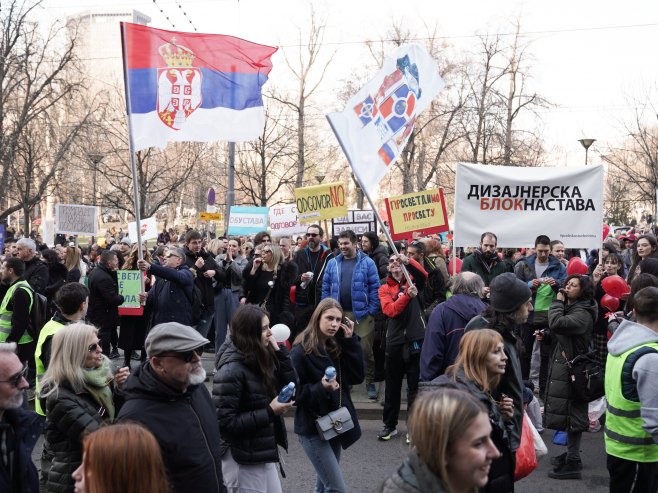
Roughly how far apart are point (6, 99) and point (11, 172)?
2.60 metres

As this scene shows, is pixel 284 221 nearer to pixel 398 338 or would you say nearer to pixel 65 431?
pixel 398 338

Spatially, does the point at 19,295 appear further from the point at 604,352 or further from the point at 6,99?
the point at 6,99

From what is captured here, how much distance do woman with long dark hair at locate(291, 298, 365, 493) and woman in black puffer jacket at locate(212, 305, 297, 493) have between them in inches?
20.5

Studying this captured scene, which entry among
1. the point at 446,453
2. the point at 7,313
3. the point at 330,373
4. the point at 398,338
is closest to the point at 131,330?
the point at 7,313

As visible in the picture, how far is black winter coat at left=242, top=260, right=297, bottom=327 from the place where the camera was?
389 inches

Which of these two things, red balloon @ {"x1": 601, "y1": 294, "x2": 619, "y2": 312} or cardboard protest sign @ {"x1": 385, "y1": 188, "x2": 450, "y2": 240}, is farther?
cardboard protest sign @ {"x1": 385, "y1": 188, "x2": 450, "y2": 240}

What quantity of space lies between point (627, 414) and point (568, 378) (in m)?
2.16

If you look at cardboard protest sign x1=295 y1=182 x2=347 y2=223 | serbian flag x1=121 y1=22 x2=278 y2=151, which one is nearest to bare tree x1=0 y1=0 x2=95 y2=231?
cardboard protest sign x1=295 y1=182 x2=347 y2=223

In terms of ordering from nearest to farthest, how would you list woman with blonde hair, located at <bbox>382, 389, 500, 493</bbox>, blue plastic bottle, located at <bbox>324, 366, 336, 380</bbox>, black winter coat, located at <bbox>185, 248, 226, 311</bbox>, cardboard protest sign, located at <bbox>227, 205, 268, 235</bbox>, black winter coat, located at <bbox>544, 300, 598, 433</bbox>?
woman with blonde hair, located at <bbox>382, 389, 500, 493</bbox> → blue plastic bottle, located at <bbox>324, 366, 336, 380</bbox> → black winter coat, located at <bbox>544, 300, 598, 433</bbox> → black winter coat, located at <bbox>185, 248, 226, 311</bbox> → cardboard protest sign, located at <bbox>227, 205, 268, 235</bbox>

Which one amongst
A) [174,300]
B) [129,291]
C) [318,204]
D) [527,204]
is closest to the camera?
[174,300]

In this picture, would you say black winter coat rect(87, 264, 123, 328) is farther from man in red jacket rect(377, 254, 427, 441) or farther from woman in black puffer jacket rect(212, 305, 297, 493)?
woman in black puffer jacket rect(212, 305, 297, 493)

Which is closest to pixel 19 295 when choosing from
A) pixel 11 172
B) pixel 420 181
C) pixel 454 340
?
pixel 454 340

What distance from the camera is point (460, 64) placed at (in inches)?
1244

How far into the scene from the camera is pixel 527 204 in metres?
9.78
